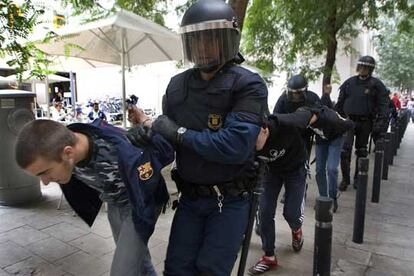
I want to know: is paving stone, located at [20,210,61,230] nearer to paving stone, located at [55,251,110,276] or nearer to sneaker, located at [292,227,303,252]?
paving stone, located at [55,251,110,276]

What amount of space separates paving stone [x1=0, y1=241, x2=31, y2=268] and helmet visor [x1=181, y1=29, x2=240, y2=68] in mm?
2953

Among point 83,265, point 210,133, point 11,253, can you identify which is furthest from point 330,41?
point 210,133

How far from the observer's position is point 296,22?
9.66 metres

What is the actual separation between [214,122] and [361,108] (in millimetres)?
5207

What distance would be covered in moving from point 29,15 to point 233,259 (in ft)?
7.75

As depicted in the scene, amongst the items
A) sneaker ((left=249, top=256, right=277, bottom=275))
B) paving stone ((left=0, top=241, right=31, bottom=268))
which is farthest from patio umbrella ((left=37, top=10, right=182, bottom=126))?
sneaker ((left=249, top=256, right=277, bottom=275))

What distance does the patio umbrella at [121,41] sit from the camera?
18.9 ft

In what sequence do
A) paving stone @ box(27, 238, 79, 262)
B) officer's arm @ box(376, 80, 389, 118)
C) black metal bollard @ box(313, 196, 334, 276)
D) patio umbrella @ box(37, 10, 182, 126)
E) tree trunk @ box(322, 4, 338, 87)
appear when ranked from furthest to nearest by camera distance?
tree trunk @ box(322, 4, 338, 87), officer's arm @ box(376, 80, 389, 118), patio umbrella @ box(37, 10, 182, 126), paving stone @ box(27, 238, 79, 262), black metal bollard @ box(313, 196, 334, 276)

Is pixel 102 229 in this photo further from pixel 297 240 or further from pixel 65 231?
pixel 297 240

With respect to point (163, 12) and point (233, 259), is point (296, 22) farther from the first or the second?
point (233, 259)

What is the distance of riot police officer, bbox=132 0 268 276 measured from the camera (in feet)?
6.62

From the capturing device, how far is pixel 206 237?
85.4 inches

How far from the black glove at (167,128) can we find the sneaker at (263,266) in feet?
6.56

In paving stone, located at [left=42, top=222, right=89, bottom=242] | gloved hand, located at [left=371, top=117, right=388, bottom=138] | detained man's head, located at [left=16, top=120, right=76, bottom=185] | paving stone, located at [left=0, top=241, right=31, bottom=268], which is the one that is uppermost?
detained man's head, located at [left=16, top=120, right=76, bottom=185]
